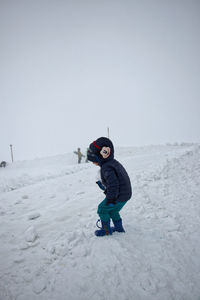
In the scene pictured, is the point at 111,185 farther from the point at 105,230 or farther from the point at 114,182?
the point at 105,230

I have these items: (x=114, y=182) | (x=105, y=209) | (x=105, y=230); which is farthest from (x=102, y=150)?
(x=105, y=230)

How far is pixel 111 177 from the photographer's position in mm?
2762

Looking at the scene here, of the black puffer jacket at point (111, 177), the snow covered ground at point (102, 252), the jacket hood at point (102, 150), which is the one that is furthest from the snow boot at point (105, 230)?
the jacket hood at point (102, 150)

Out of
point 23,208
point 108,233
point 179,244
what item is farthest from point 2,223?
point 179,244

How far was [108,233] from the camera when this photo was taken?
2.94 meters

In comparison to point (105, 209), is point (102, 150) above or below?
above

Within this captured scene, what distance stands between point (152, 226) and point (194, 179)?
12.0 feet

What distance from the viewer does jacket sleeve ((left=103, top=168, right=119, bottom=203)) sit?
2.71 m

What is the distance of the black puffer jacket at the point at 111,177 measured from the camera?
273cm

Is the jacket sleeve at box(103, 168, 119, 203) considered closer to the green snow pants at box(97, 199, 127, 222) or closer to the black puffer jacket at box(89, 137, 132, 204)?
the black puffer jacket at box(89, 137, 132, 204)

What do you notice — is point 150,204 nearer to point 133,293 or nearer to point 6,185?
point 133,293

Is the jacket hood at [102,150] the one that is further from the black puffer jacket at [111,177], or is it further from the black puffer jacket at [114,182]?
the black puffer jacket at [114,182]

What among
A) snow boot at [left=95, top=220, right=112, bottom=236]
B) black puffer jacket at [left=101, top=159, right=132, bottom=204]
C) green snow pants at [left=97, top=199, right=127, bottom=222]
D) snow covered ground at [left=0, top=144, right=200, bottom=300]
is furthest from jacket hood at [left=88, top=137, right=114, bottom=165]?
snow covered ground at [left=0, top=144, right=200, bottom=300]

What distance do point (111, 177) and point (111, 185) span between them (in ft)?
0.46
